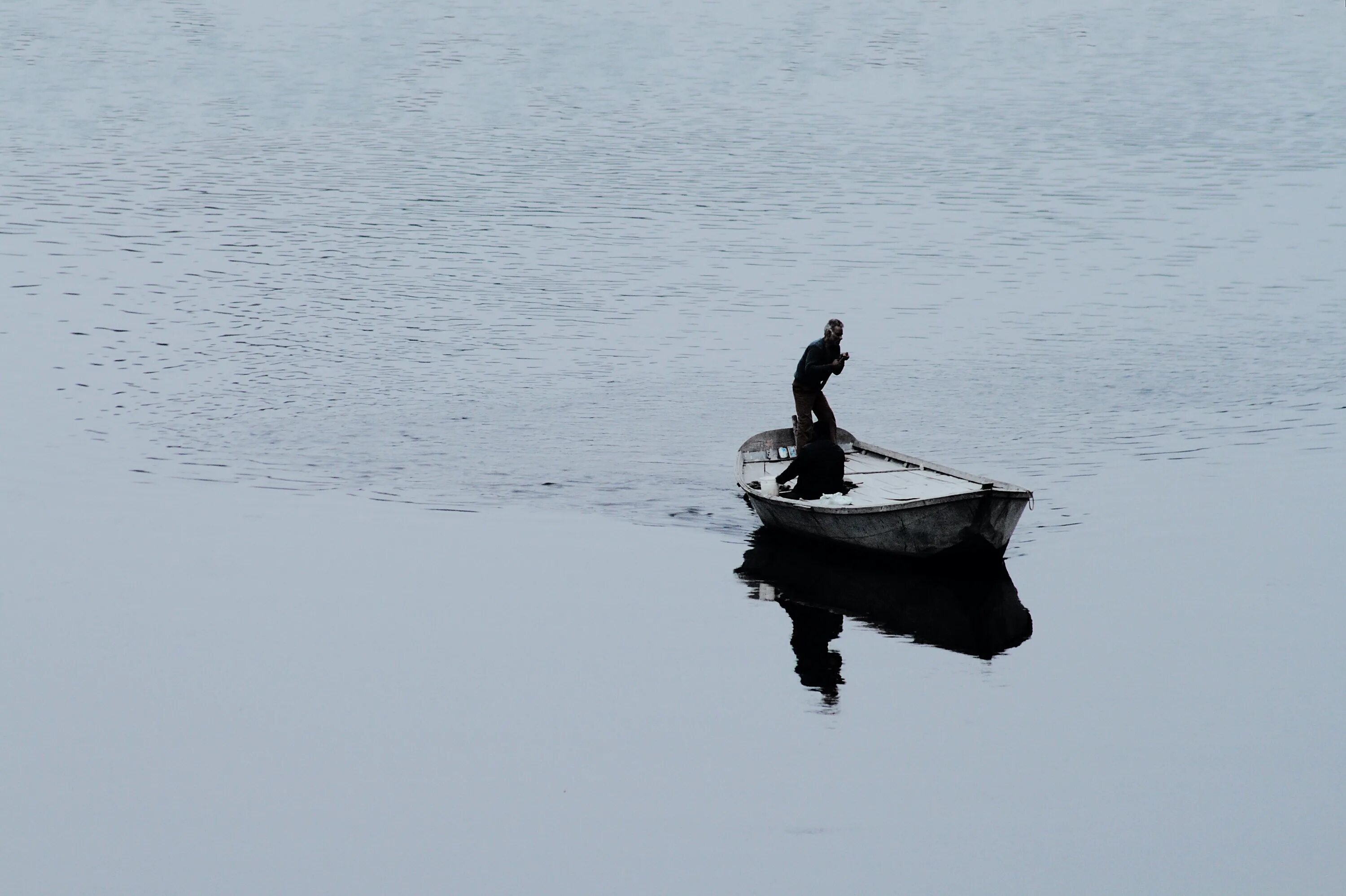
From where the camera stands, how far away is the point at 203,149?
189 ft

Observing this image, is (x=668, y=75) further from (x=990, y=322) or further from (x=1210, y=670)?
(x=1210, y=670)

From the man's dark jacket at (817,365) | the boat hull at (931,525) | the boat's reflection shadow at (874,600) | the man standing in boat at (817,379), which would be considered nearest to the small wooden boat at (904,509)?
the boat hull at (931,525)

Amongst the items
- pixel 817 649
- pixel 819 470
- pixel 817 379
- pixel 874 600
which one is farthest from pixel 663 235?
pixel 817 649

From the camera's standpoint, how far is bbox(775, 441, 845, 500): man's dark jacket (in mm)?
22562

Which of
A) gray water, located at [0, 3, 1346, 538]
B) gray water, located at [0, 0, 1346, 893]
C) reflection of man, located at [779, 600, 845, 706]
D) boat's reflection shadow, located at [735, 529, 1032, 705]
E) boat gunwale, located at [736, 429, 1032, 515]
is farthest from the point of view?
gray water, located at [0, 3, 1346, 538]

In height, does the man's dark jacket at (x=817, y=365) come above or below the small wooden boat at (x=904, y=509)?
above

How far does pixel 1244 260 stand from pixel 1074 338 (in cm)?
965

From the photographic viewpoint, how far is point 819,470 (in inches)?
890

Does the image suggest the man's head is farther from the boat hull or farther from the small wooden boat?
the boat hull

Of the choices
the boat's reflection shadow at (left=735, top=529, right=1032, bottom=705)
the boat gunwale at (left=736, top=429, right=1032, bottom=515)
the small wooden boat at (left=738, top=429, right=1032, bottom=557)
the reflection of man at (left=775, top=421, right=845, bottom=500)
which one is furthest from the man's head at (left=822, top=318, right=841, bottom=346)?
the boat's reflection shadow at (left=735, top=529, right=1032, bottom=705)

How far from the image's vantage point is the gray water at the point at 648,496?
51.0ft

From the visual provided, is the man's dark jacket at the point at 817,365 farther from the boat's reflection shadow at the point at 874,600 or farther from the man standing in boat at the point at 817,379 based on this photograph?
the boat's reflection shadow at the point at 874,600

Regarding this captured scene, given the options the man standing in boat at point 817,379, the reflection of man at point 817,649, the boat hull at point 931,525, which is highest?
the man standing in boat at point 817,379

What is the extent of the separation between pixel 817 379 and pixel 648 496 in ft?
11.9
